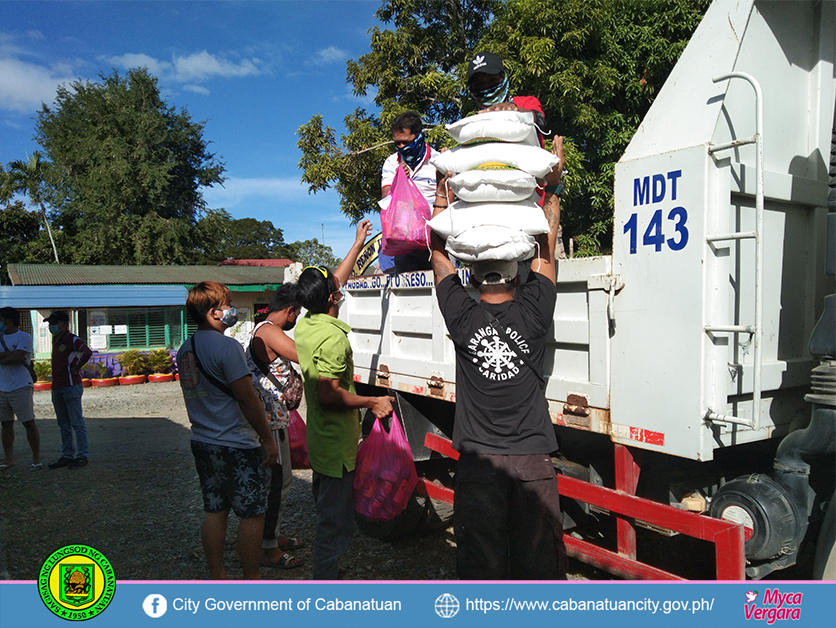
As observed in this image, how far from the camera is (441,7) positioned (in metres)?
11.3

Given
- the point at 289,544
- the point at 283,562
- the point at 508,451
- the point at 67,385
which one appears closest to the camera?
the point at 508,451

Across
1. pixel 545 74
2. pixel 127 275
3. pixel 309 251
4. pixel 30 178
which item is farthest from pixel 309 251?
pixel 545 74

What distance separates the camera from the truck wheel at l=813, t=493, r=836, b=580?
2.24m

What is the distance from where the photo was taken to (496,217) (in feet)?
8.02

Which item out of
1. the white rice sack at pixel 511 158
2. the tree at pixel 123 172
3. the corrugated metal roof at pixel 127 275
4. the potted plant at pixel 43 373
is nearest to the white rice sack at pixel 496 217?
the white rice sack at pixel 511 158

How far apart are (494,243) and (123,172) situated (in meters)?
24.8

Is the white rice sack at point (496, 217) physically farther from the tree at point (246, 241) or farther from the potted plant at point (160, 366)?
the tree at point (246, 241)

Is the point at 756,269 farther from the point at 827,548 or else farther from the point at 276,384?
the point at 276,384

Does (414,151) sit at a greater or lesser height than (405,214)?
greater

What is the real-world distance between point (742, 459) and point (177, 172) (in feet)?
86.8

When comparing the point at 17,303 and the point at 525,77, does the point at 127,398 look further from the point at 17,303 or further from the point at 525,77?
the point at 525,77

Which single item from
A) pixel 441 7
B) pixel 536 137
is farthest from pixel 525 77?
pixel 536 137

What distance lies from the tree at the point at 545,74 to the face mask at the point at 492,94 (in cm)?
631
